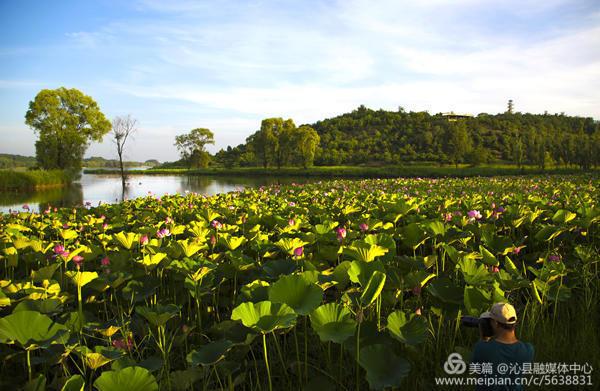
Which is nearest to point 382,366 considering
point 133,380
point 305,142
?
point 133,380

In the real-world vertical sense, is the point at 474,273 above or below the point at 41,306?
→ above

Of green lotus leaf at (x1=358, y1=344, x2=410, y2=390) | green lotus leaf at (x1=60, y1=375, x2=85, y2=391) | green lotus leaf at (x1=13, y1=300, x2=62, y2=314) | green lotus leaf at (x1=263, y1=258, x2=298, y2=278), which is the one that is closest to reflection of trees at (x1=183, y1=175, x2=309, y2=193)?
green lotus leaf at (x1=263, y1=258, x2=298, y2=278)

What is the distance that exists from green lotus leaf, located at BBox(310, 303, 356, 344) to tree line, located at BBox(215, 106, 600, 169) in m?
47.6

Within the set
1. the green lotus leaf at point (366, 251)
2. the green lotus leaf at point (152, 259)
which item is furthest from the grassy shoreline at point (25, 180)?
the green lotus leaf at point (366, 251)

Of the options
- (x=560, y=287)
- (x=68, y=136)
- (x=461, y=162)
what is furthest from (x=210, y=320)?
(x=461, y=162)

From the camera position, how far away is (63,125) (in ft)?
108

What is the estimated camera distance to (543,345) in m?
2.00

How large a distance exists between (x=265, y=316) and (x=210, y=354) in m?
0.33

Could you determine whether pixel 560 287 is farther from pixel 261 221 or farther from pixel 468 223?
pixel 261 221

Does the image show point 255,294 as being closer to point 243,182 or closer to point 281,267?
point 281,267

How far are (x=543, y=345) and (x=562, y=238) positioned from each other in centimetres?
234

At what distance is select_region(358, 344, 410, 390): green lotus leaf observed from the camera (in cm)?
Answer: 132

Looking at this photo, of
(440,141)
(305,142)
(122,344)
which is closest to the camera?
(122,344)

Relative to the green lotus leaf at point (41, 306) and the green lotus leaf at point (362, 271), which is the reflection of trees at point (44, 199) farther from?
the green lotus leaf at point (362, 271)
